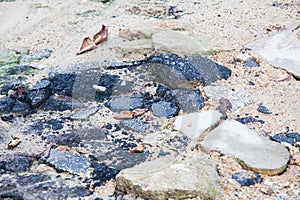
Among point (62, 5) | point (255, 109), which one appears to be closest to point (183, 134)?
point (255, 109)

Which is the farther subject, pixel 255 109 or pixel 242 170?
pixel 255 109

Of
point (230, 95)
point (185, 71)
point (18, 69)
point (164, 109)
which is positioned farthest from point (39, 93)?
point (230, 95)

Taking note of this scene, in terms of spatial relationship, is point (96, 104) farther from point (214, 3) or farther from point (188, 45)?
point (214, 3)

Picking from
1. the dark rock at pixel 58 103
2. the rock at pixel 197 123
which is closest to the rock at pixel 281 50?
the rock at pixel 197 123

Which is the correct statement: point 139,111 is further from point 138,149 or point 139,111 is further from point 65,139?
point 65,139

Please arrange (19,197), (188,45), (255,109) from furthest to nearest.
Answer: (188,45), (255,109), (19,197)

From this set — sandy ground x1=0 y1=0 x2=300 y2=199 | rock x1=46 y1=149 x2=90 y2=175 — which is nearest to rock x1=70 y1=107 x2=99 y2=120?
rock x1=46 y1=149 x2=90 y2=175

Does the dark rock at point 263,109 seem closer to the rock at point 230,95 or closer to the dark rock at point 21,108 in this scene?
the rock at point 230,95
